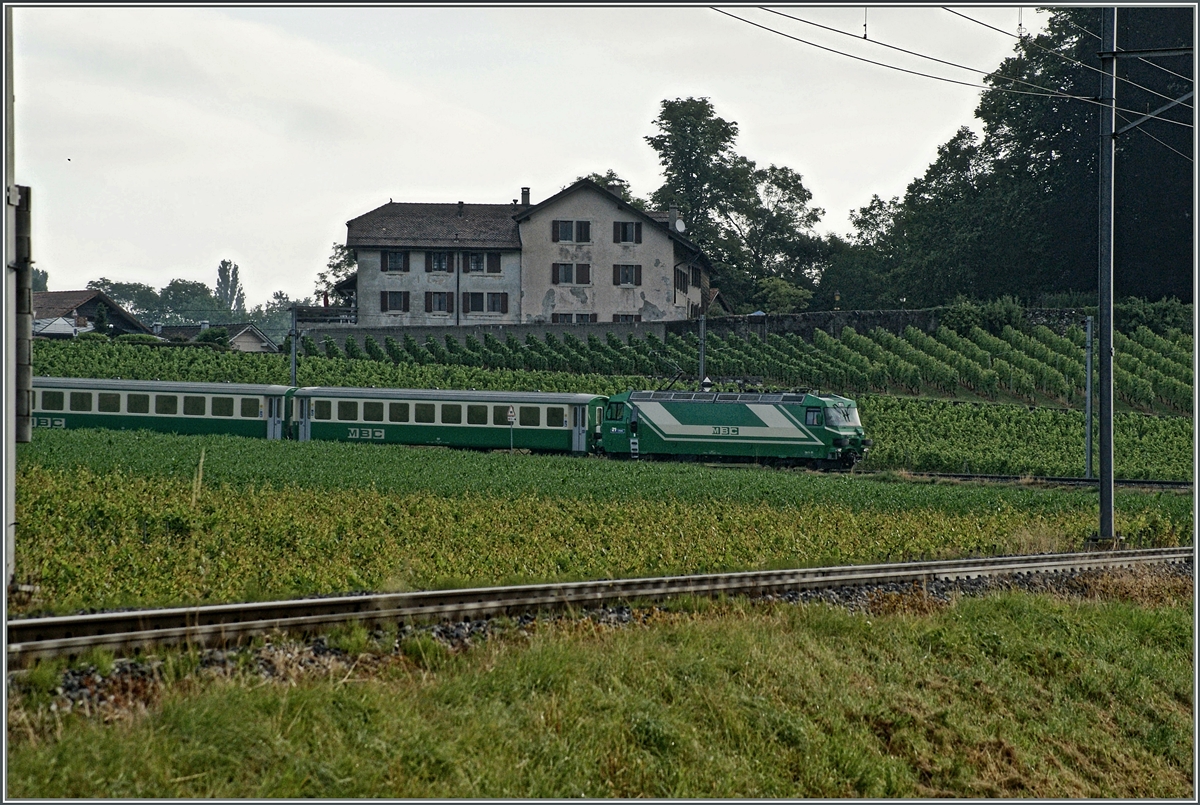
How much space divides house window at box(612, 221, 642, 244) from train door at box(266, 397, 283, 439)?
27832 mm

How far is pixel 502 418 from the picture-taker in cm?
3819

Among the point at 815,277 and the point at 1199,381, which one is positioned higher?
the point at 815,277

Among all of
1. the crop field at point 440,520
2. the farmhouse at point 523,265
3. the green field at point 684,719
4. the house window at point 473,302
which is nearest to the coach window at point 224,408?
the crop field at point 440,520

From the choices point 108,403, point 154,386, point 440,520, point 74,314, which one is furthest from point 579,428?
point 74,314

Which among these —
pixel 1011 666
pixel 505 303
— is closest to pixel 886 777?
pixel 1011 666

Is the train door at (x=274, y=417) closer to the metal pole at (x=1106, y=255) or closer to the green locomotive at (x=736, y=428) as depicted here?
the green locomotive at (x=736, y=428)

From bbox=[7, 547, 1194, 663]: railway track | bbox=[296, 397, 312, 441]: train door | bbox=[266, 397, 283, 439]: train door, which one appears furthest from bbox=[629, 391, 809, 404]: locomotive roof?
bbox=[7, 547, 1194, 663]: railway track

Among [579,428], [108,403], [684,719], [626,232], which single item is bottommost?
[684,719]

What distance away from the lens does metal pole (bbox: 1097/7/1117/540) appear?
19.5 metres

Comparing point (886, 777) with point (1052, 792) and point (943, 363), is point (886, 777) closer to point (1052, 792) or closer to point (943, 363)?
point (1052, 792)

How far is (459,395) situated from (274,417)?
7035mm

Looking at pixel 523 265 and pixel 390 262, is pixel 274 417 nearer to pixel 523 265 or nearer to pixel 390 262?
pixel 390 262

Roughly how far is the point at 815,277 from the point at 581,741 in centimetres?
7522

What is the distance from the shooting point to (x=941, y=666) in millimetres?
13852
